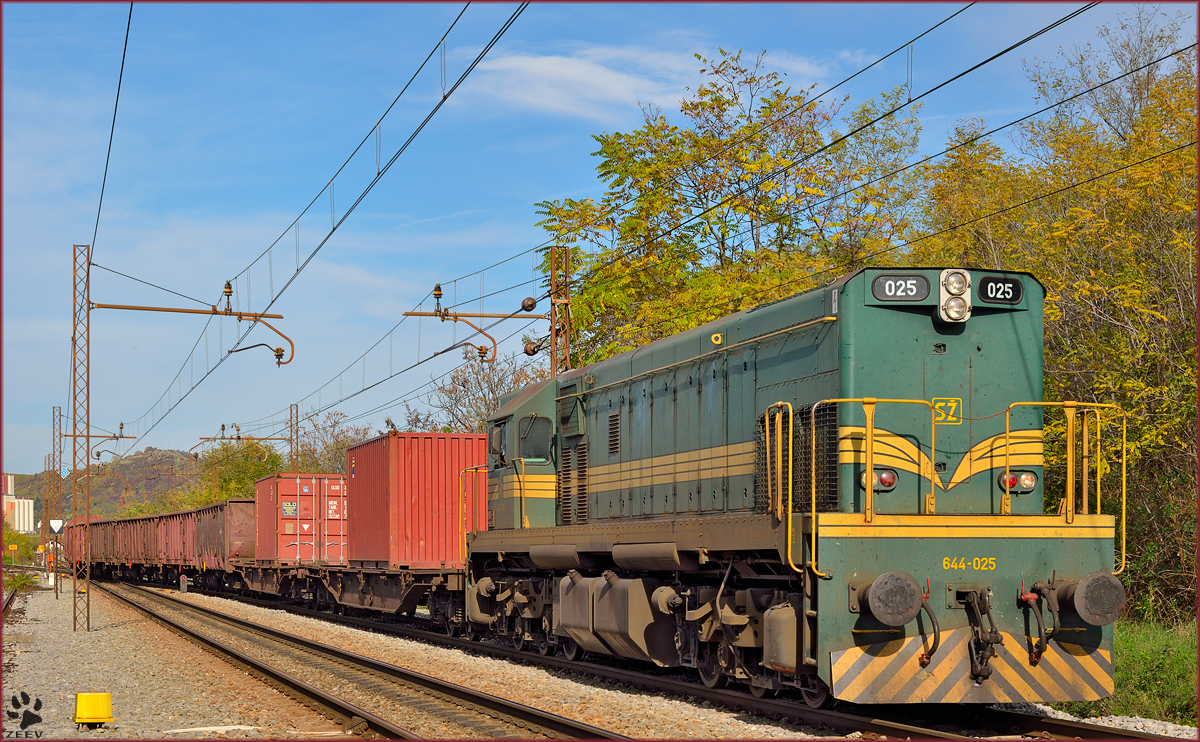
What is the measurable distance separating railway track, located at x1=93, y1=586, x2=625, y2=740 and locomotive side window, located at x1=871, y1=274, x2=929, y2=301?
4.19 metres

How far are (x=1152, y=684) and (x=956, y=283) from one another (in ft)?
14.1

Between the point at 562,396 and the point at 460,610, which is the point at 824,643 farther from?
the point at 460,610

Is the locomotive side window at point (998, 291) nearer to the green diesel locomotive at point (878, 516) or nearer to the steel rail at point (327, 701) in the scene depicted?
the green diesel locomotive at point (878, 516)

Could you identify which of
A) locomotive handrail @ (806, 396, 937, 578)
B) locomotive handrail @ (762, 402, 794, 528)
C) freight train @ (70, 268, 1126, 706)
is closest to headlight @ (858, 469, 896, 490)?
freight train @ (70, 268, 1126, 706)

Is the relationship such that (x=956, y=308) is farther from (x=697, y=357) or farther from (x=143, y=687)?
(x=143, y=687)

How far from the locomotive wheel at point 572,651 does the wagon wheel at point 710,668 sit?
2965 millimetres

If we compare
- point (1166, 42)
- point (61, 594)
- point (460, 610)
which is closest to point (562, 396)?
point (460, 610)

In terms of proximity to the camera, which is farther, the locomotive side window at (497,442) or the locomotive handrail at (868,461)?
the locomotive side window at (497,442)

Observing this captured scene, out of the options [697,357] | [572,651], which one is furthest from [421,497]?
[697,357]

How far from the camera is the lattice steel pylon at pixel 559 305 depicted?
67.1 ft

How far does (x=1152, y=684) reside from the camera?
32.3 feet

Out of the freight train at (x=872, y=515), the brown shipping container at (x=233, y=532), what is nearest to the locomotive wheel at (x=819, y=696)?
the freight train at (x=872, y=515)

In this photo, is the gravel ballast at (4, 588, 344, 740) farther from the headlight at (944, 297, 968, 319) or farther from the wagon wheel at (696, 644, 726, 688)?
the headlight at (944, 297, 968, 319)

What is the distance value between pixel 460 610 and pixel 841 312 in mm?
11292
